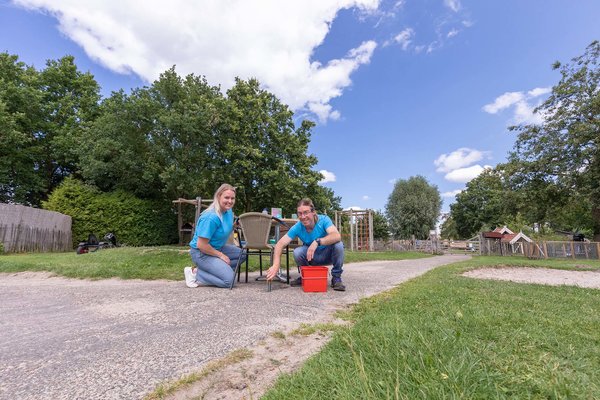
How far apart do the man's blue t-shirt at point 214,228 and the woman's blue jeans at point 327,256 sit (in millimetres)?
1046

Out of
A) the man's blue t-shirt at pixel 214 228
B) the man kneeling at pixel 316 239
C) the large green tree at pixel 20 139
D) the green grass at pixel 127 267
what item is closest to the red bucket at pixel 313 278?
the man kneeling at pixel 316 239

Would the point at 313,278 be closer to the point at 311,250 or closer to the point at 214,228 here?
the point at 311,250

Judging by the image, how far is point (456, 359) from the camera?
4.73 feet

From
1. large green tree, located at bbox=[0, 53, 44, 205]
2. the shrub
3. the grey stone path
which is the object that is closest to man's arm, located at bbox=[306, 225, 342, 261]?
the grey stone path

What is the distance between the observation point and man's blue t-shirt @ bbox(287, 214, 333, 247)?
4.30 metres

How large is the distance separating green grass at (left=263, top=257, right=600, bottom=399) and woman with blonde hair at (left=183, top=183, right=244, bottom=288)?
2.37 meters

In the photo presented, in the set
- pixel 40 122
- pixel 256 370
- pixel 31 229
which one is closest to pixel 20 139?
pixel 40 122

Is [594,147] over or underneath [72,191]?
over

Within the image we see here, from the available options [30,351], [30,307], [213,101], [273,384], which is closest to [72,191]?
[213,101]

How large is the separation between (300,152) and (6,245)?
14.6 metres

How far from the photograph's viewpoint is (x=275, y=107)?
2033 cm

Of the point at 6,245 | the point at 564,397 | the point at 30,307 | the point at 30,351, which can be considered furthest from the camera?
the point at 6,245

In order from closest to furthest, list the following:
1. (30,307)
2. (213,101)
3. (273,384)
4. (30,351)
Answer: (273,384) < (30,351) < (30,307) < (213,101)

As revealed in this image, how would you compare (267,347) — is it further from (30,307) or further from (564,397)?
(30,307)
